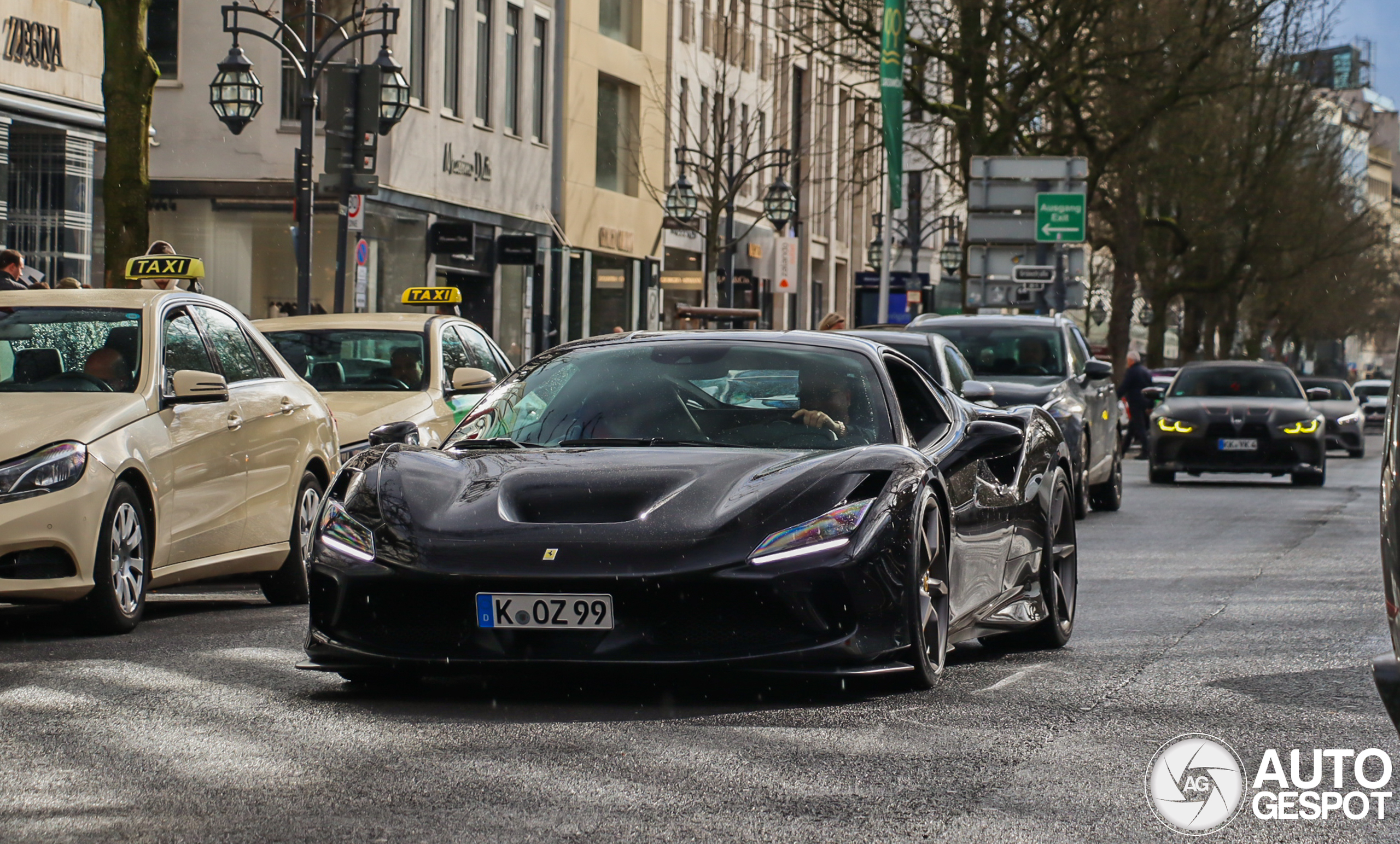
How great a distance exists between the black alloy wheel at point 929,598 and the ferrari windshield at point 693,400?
0.47 metres

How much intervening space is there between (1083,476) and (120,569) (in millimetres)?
11117

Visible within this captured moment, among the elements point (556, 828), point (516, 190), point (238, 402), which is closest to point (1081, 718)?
point (556, 828)

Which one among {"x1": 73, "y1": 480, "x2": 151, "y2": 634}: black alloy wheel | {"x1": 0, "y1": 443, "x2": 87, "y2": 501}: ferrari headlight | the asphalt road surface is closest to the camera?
the asphalt road surface

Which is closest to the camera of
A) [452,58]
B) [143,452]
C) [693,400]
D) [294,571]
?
[693,400]

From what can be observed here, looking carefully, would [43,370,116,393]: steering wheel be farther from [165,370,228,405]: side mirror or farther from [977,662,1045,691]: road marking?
[977,662,1045,691]: road marking

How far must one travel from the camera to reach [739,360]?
801cm

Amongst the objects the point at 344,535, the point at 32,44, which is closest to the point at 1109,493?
Answer: the point at 32,44

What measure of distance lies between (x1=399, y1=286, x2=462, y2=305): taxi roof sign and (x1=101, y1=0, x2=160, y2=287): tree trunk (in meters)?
2.58

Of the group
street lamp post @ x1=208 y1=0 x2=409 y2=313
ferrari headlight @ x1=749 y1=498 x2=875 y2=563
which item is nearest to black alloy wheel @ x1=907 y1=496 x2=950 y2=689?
ferrari headlight @ x1=749 y1=498 x2=875 y2=563

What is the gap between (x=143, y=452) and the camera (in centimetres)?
953

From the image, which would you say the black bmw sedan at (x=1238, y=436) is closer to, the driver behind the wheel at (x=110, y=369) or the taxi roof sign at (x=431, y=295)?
the taxi roof sign at (x=431, y=295)

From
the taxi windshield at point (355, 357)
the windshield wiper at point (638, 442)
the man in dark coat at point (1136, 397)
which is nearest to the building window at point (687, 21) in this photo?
the man in dark coat at point (1136, 397)

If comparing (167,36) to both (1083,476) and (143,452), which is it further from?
(143,452)

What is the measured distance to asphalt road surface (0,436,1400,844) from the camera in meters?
5.18
